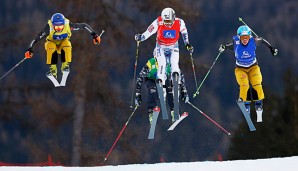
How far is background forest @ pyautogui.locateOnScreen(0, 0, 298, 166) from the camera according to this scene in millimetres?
24719

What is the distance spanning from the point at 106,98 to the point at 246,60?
1079 centimetres

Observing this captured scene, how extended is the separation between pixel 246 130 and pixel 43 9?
9.92 m

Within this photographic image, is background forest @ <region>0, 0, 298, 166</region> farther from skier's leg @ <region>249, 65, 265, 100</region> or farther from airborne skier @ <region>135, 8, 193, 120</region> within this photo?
airborne skier @ <region>135, 8, 193, 120</region>

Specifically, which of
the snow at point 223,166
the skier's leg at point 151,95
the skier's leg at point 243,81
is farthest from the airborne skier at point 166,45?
the skier's leg at point 243,81

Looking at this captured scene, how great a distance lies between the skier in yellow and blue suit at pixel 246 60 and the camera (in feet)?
49.4

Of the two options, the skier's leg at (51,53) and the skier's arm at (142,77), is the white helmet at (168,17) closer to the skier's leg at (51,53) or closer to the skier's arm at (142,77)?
the skier's arm at (142,77)

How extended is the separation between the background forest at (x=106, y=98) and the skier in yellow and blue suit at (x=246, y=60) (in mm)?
2080

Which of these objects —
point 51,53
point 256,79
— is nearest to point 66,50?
point 51,53

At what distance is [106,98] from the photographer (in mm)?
25438

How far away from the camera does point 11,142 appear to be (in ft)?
128

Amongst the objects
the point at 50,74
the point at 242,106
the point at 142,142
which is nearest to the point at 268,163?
the point at 242,106

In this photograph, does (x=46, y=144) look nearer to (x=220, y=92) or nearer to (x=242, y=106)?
(x=220, y=92)

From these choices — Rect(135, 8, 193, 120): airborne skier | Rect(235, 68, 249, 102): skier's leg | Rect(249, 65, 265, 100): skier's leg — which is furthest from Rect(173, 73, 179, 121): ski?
Rect(249, 65, 265, 100): skier's leg

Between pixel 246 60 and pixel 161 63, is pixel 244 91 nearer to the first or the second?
pixel 246 60
